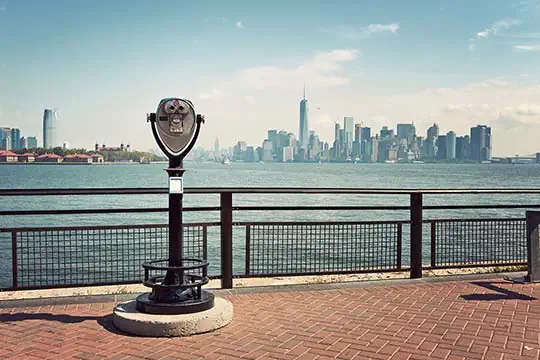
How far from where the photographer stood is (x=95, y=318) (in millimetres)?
5996

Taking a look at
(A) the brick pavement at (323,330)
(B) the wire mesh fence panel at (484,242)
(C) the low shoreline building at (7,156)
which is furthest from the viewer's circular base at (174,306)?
(C) the low shoreline building at (7,156)

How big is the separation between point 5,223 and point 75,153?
15978cm

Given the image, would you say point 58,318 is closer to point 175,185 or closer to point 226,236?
point 175,185

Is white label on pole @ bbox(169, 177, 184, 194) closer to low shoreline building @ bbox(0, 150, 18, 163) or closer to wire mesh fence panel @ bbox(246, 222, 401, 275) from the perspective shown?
wire mesh fence panel @ bbox(246, 222, 401, 275)

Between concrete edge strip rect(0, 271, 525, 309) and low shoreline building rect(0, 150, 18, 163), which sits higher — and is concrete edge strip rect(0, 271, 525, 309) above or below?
below

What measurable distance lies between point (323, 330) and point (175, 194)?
79.1 inches

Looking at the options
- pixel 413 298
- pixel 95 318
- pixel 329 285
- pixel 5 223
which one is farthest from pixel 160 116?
pixel 5 223

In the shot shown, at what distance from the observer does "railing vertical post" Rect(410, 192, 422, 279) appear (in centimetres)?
807

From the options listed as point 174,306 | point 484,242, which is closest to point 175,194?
point 174,306

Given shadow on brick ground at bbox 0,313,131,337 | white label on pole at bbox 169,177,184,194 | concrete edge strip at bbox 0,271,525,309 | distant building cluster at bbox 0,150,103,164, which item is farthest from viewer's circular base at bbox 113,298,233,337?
distant building cluster at bbox 0,150,103,164

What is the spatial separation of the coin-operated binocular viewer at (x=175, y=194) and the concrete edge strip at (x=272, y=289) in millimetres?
1003

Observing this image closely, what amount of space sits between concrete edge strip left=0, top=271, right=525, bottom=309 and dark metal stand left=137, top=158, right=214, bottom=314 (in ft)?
3.21

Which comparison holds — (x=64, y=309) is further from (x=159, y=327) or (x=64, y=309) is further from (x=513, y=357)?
(x=513, y=357)

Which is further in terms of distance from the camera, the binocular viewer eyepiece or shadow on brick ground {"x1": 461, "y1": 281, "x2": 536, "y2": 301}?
shadow on brick ground {"x1": 461, "y1": 281, "x2": 536, "y2": 301}
